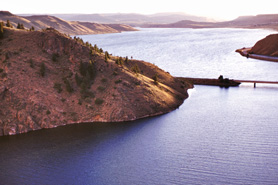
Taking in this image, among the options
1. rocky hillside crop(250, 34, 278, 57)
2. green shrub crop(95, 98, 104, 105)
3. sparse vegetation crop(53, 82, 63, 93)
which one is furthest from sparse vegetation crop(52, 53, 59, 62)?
rocky hillside crop(250, 34, 278, 57)

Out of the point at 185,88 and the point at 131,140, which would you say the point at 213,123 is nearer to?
the point at 131,140

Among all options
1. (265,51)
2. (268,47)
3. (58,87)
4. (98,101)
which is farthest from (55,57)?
(268,47)

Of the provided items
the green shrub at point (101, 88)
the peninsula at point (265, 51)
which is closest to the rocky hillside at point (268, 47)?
the peninsula at point (265, 51)

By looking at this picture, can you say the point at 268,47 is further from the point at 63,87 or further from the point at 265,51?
the point at 63,87

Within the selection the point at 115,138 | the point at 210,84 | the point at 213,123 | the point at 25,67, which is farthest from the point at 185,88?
the point at 25,67

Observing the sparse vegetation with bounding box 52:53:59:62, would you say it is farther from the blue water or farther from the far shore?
the far shore

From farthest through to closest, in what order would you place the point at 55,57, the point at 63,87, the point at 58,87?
the point at 55,57 → the point at 63,87 → the point at 58,87
